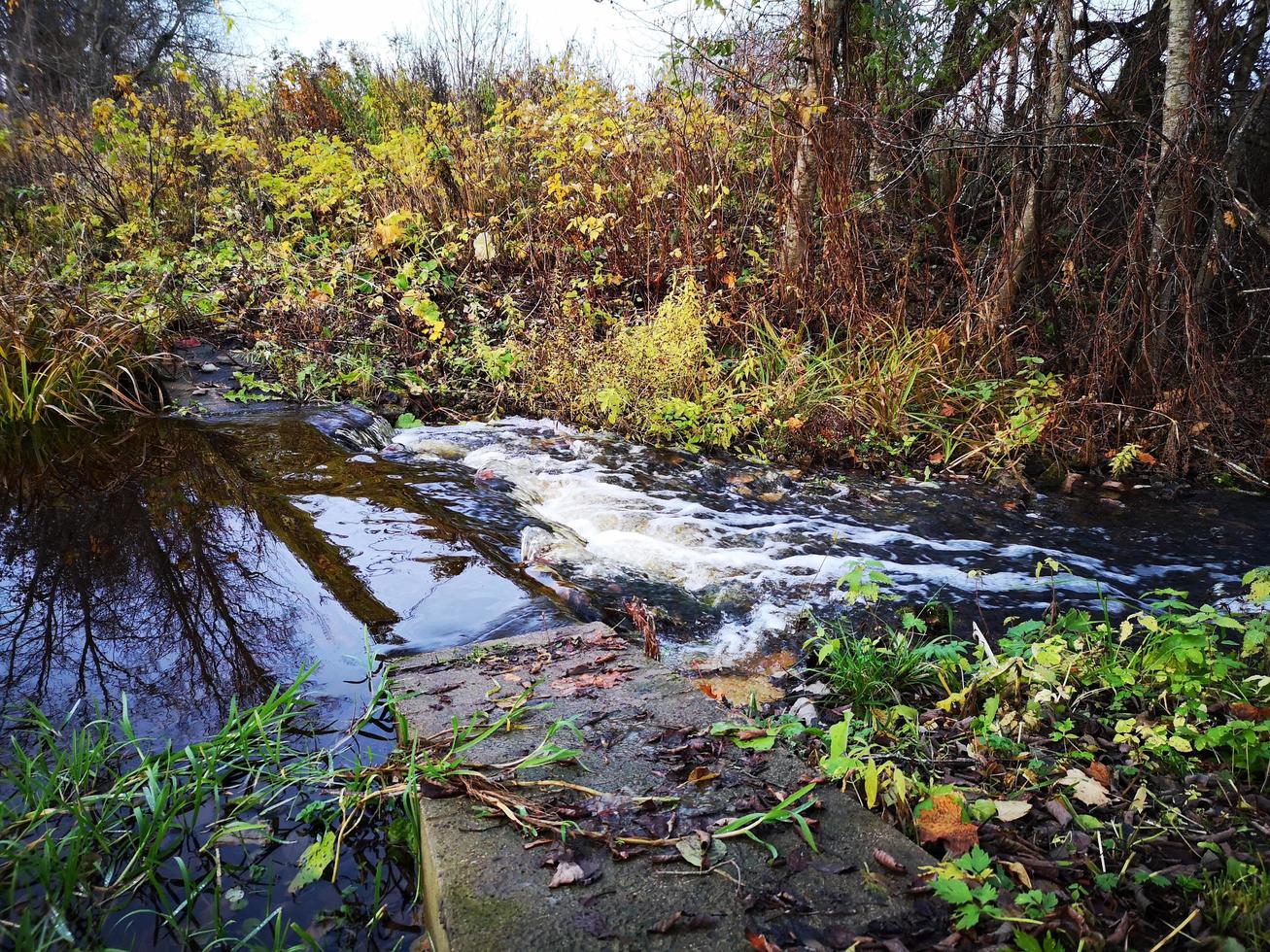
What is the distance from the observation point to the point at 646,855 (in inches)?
61.6

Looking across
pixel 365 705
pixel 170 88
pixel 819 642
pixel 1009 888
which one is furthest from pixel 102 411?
pixel 170 88

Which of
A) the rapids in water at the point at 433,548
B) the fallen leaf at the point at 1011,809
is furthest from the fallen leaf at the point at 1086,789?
the rapids in water at the point at 433,548

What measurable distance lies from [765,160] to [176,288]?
5.65 meters

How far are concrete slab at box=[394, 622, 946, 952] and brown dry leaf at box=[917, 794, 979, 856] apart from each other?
0.44 ft

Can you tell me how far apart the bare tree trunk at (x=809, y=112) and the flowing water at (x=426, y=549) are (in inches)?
83.9

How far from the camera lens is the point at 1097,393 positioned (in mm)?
5242

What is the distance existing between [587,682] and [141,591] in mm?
1862

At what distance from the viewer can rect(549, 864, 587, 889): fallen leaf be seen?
148 cm

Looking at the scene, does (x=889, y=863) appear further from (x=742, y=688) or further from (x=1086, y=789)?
(x=742, y=688)

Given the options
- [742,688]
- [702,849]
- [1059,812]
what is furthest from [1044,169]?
[702,849]

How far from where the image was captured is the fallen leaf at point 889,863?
5.15 feet

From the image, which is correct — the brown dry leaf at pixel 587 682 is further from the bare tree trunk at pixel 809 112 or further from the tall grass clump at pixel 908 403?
the bare tree trunk at pixel 809 112

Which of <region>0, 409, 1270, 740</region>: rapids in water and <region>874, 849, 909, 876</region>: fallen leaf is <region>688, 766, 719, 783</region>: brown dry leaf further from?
<region>0, 409, 1270, 740</region>: rapids in water

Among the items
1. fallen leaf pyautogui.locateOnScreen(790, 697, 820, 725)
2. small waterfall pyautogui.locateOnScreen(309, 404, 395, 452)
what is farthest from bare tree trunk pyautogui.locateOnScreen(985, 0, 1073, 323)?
small waterfall pyautogui.locateOnScreen(309, 404, 395, 452)
